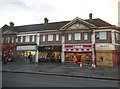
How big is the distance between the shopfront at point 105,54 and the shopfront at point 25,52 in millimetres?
14254

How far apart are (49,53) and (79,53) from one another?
6.86m

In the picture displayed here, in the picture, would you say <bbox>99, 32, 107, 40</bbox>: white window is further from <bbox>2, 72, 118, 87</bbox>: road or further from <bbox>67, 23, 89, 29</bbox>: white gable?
<bbox>2, 72, 118, 87</bbox>: road

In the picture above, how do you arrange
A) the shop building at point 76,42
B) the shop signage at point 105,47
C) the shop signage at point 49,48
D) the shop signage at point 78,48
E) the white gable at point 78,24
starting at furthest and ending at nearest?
the shop signage at point 49,48 → the white gable at point 78,24 → the shop signage at point 78,48 → the shop building at point 76,42 → the shop signage at point 105,47

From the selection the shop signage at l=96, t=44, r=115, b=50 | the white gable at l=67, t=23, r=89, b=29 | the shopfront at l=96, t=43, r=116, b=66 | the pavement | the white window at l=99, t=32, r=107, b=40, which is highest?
the white gable at l=67, t=23, r=89, b=29

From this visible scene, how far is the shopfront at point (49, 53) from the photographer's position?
3609 cm

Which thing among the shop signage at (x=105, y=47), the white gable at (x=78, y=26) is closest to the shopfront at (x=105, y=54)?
the shop signage at (x=105, y=47)

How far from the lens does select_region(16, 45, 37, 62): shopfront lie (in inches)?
1510

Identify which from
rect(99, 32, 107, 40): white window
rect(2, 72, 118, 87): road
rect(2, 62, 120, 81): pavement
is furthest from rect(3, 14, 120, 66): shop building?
rect(2, 72, 118, 87): road

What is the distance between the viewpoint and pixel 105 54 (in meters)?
32.5

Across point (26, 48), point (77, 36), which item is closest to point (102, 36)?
point (77, 36)

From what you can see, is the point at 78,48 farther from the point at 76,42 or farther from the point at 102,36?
the point at 102,36

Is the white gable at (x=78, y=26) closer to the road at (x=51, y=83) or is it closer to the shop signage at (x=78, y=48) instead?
the shop signage at (x=78, y=48)

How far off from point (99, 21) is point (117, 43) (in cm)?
659

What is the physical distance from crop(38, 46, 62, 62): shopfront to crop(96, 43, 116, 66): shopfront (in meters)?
8.12
